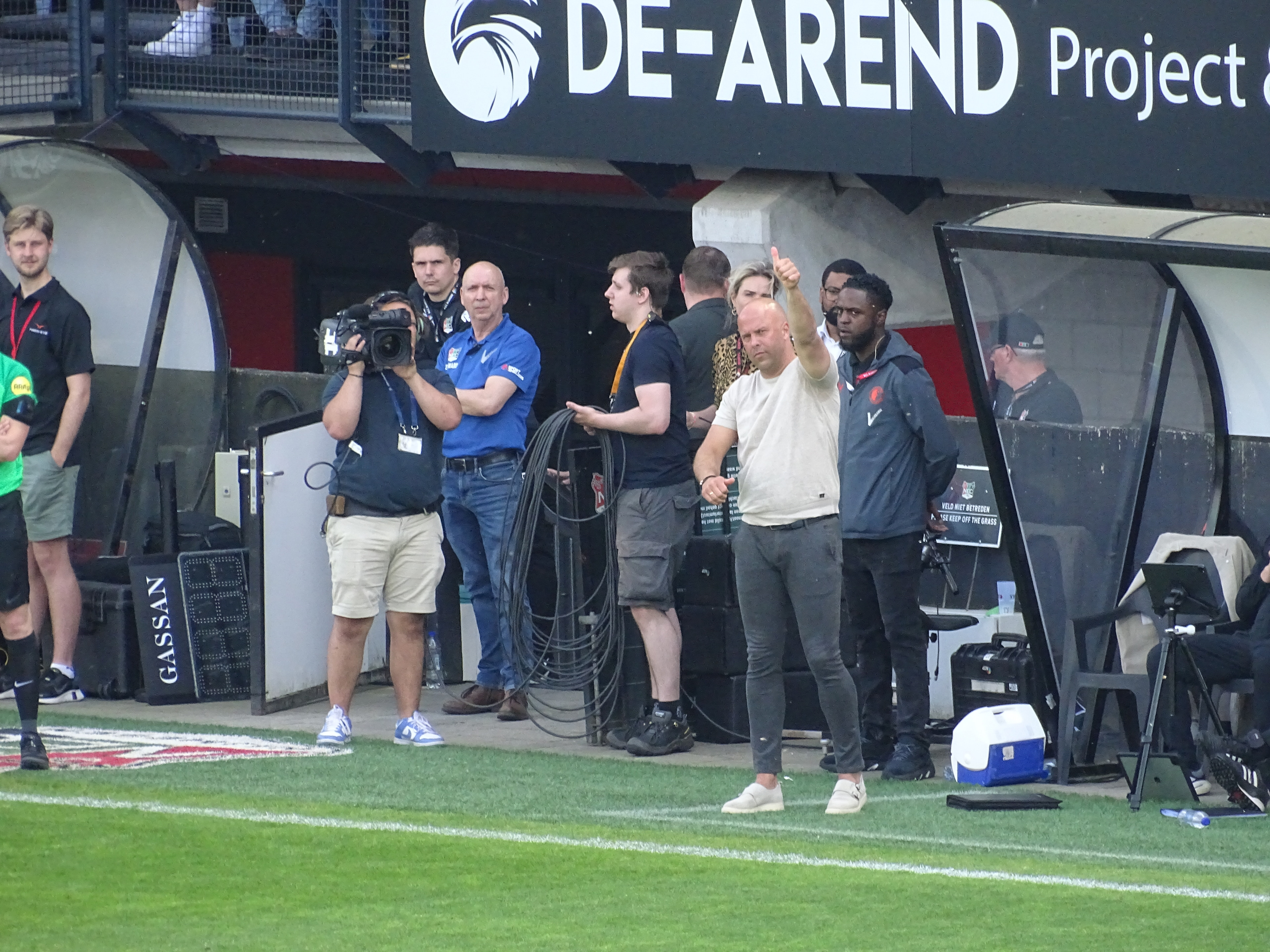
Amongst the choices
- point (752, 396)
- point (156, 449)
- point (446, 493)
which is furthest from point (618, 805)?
point (156, 449)

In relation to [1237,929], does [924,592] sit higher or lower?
higher

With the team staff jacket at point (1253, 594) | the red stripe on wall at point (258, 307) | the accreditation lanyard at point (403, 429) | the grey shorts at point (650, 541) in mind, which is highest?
the red stripe on wall at point (258, 307)

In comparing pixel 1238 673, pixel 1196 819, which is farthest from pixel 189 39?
pixel 1196 819

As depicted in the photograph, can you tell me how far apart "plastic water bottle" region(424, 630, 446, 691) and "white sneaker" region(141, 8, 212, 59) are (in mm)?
3651

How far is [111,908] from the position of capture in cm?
600

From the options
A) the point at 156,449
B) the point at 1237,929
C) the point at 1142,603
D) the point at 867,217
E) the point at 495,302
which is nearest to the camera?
the point at 1237,929

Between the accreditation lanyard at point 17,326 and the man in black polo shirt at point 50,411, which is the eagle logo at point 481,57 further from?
the accreditation lanyard at point 17,326

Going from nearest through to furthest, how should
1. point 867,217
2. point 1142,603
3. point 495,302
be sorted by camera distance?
point 1142,603
point 495,302
point 867,217

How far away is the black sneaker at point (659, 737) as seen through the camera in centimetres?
900

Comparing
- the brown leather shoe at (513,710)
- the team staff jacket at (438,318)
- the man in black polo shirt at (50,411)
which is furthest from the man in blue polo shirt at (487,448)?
the man in black polo shirt at (50,411)

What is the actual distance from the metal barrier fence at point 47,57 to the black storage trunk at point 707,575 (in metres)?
5.21

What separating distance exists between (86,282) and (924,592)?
18.1 feet

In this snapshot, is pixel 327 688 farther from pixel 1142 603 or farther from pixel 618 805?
pixel 1142 603

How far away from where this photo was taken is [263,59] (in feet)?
40.0
